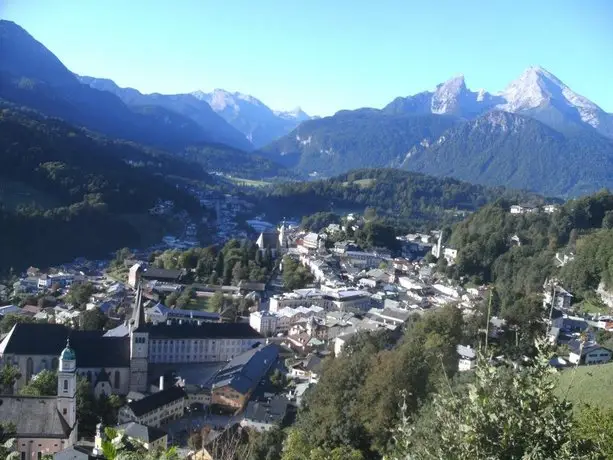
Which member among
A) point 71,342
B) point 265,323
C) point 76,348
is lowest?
point 265,323

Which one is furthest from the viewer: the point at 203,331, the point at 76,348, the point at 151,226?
the point at 151,226

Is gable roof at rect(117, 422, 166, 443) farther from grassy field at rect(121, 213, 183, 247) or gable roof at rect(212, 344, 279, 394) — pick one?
grassy field at rect(121, 213, 183, 247)

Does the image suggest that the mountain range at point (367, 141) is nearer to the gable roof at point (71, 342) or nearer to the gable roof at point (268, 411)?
the gable roof at point (71, 342)

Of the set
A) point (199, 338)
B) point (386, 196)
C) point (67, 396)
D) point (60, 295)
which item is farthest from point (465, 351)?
point (386, 196)

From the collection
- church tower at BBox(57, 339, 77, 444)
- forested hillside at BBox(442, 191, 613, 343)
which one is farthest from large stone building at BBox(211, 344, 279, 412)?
forested hillside at BBox(442, 191, 613, 343)

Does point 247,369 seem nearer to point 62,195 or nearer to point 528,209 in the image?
point 528,209

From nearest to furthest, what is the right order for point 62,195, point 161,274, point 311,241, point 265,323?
1. point 265,323
2. point 161,274
3. point 311,241
4. point 62,195

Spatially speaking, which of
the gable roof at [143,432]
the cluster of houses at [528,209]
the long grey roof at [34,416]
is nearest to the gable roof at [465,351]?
the gable roof at [143,432]
